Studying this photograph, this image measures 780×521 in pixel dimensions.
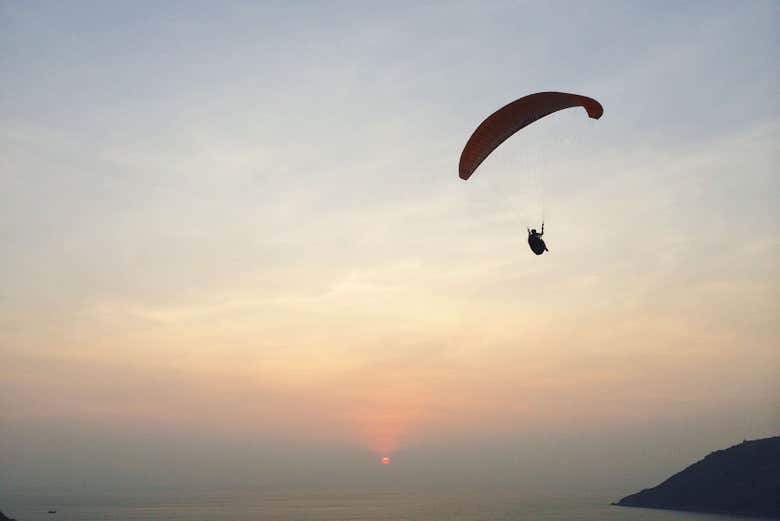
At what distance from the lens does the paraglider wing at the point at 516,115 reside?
25.7 metres

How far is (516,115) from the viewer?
85.7 ft

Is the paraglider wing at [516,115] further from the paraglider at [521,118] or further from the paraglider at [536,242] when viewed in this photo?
the paraglider at [536,242]

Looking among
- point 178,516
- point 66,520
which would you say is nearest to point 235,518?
point 178,516

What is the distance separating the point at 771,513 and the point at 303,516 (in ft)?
386

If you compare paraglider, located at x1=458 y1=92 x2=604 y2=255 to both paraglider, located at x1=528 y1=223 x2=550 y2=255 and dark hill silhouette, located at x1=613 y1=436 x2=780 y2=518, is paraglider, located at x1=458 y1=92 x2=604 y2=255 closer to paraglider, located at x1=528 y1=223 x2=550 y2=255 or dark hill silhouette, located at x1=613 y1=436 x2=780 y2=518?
paraglider, located at x1=528 y1=223 x2=550 y2=255

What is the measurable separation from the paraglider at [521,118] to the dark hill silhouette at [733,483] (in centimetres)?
13897

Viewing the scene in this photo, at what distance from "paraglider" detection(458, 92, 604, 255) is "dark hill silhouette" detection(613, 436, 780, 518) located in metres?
139

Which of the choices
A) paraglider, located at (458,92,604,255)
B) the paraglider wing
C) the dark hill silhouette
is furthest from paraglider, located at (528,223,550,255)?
the dark hill silhouette


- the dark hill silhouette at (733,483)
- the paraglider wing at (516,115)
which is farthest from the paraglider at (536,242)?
the dark hill silhouette at (733,483)

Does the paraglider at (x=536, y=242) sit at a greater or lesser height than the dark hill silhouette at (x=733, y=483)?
greater

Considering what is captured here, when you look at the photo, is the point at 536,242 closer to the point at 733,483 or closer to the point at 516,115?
the point at 516,115

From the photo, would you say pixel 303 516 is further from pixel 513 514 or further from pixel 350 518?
A: pixel 513 514

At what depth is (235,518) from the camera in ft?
562

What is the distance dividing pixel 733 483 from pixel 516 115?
6274 inches
